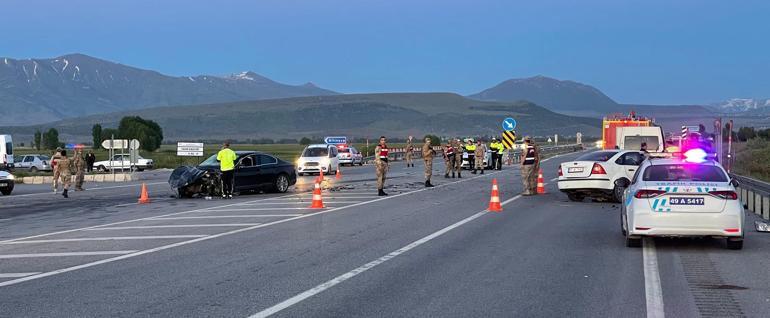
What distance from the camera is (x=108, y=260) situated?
11.9m

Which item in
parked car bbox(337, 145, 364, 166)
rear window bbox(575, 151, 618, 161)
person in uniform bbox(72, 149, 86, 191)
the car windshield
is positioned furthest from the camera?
parked car bbox(337, 145, 364, 166)

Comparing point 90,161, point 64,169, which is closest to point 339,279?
point 64,169

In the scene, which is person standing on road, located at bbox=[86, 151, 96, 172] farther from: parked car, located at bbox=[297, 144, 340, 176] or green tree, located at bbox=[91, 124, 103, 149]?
green tree, located at bbox=[91, 124, 103, 149]

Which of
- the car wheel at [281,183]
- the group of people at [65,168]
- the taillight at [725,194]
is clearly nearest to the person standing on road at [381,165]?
the car wheel at [281,183]

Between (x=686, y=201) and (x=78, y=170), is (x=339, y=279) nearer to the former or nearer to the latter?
(x=686, y=201)

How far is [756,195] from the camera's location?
20156 mm

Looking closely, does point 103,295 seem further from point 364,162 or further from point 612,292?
point 364,162

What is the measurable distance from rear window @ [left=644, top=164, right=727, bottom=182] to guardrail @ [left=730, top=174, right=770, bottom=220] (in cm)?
423

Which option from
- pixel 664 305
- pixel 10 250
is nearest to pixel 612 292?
pixel 664 305

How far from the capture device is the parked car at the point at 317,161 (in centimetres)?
4300

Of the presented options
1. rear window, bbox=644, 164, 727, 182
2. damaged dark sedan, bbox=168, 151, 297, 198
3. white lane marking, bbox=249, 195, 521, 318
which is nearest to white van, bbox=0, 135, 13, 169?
damaged dark sedan, bbox=168, 151, 297, 198

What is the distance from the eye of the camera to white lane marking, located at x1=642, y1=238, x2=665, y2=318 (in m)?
8.46

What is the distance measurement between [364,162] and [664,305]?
181 feet

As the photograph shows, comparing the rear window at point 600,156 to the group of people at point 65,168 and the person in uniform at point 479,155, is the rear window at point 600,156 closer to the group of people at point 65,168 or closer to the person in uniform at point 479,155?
the group of people at point 65,168
